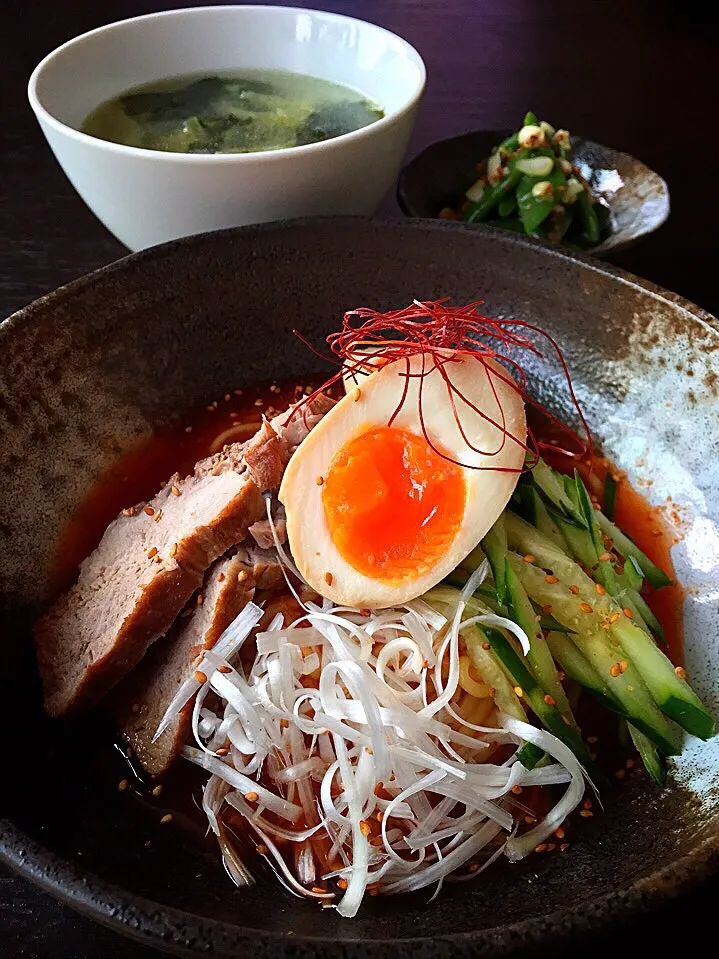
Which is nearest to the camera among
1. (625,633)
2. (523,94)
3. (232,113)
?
(625,633)

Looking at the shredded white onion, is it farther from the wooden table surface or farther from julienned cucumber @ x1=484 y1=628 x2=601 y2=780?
the wooden table surface

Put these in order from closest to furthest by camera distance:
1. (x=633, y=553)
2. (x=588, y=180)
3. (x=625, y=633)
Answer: (x=625, y=633) → (x=633, y=553) → (x=588, y=180)

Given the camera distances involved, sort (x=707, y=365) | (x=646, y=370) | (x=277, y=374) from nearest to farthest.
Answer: (x=707, y=365) → (x=646, y=370) → (x=277, y=374)

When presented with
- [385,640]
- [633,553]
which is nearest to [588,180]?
[633,553]

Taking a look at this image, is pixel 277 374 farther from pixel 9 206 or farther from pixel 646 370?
pixel 9 206

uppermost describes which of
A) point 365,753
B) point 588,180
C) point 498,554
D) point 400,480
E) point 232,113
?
point 232,113

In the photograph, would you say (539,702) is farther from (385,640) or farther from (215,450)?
(215,450)

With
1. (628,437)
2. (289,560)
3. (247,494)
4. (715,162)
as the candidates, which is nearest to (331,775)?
(289,560)
